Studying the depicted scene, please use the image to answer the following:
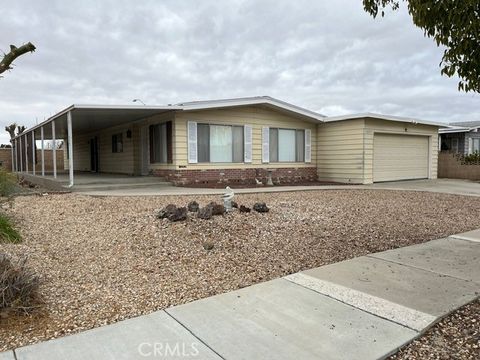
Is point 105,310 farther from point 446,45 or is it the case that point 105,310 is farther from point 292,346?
point 446,45

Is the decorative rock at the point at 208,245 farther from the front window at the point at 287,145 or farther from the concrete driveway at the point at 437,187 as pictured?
the front window at the point at 287,145

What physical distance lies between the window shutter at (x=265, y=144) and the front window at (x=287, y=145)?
302 millimetres

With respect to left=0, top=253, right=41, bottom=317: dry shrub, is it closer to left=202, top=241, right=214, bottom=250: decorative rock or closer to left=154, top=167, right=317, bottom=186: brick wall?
left=202, top=241, right=214, bottom=250: decorative rock

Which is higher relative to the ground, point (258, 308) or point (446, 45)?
point (446, 45)

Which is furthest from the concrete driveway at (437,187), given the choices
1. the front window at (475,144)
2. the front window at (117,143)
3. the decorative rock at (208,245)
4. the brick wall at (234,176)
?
the front window at (117,143)

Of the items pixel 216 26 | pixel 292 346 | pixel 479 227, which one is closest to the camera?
pixel 292 346

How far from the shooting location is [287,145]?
1644 centimetres

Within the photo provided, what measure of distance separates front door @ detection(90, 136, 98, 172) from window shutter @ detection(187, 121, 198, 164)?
10123 mm

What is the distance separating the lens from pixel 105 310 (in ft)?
11.1

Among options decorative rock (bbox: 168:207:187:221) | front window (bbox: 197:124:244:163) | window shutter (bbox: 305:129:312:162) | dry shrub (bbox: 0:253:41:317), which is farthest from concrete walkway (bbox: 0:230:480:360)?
window shutter (bbox: 305:129:312:162)

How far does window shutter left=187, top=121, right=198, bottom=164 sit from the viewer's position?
44.7 ft

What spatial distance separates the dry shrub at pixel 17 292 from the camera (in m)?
3.20

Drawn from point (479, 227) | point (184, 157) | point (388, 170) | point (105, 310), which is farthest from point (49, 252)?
point (388, 170)

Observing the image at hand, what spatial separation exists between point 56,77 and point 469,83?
21.2m
